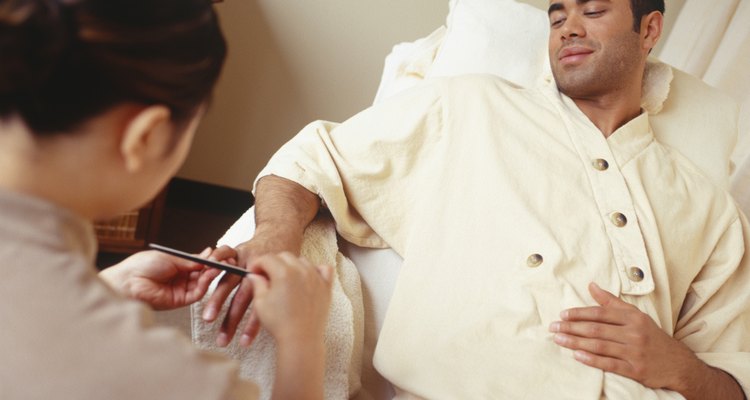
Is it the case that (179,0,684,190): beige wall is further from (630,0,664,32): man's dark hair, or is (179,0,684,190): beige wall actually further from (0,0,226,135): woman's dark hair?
(0,0,226,135): woman's dark hair

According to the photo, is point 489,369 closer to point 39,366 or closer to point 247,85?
point 39,366

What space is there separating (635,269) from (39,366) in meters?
1.03

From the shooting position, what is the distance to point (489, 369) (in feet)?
3.81

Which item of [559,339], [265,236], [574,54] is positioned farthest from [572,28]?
[265,236]

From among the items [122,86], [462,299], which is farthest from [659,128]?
[122,86]

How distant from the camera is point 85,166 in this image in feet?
1.92

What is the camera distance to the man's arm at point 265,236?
3.31 feet

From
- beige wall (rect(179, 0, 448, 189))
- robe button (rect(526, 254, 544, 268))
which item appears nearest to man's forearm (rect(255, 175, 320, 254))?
robe button (rect(526, 254, 544, 268))

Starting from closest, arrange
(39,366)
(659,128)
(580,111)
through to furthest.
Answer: (39,366), (580,111), (659,128)

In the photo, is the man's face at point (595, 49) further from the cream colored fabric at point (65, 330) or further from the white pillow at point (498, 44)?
the cream colored fabric at point (65, 330)

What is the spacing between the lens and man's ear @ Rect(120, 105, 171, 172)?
575mm

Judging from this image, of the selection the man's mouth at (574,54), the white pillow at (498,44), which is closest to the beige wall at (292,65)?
the white pillow at (498,44)

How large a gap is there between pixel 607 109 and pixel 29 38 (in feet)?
4.15

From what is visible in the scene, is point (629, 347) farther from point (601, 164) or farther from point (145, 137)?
point (145, 137)
